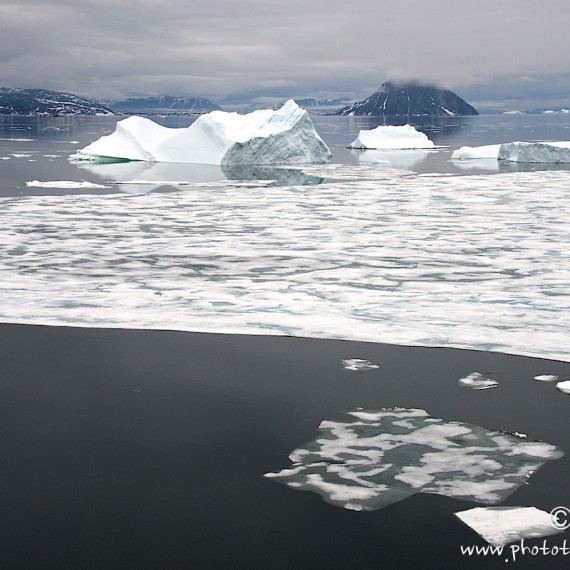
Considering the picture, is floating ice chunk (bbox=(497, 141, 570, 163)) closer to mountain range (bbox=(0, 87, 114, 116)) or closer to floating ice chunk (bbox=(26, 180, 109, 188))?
floating ice chunk (bbox=(26, 180, 109, 188))

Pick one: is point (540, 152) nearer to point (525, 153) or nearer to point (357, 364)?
point (525, 153)

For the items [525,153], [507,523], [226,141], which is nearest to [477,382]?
[507,523]

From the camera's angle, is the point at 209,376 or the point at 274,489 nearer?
the point at 274,489

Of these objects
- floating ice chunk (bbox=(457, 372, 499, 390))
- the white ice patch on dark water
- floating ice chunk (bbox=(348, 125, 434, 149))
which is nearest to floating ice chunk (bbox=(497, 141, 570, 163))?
floating ice chunk (bbox=(348, 125, 434, 149))

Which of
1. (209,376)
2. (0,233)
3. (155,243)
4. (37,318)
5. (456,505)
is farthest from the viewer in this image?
(0,233)

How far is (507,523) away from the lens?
274 cm

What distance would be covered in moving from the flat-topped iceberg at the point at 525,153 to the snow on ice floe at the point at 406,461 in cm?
2344

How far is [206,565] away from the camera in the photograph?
8.36 feet

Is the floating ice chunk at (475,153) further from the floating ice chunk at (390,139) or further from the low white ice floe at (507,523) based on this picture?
the low white ice floe at (507,523)

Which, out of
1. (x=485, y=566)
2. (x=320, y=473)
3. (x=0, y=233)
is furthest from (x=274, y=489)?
(x=0, y=233)

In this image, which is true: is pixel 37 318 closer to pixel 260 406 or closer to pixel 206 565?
pixel 260 406

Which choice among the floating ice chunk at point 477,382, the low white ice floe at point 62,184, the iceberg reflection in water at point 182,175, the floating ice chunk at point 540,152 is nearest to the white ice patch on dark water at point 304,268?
the floating ice chunk at point 477,382

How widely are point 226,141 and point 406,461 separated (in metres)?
22.6

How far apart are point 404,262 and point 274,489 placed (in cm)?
474
